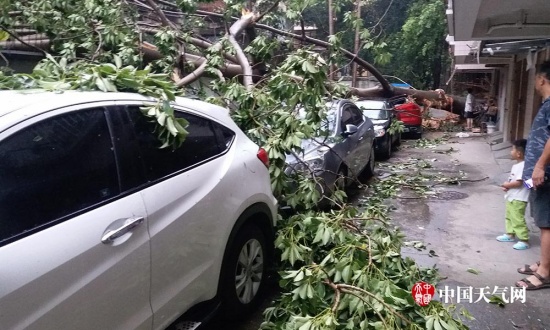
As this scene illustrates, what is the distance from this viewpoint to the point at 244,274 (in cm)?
377

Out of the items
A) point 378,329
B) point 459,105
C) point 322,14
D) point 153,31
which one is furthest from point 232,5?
point 322,14

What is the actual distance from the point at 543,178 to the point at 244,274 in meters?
2.59

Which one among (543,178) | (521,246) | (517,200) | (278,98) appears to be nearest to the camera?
(543,178)

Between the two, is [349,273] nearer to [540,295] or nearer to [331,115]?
[540,295]

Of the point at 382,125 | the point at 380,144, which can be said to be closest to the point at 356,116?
the point at 380,144

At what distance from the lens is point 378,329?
293 centimetres

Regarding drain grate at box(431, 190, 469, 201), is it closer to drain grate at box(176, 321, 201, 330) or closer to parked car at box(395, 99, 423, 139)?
drain grate at box(176, 321, 201, 330)

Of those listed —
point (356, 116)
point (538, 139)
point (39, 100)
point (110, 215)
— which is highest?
point (39, 100)

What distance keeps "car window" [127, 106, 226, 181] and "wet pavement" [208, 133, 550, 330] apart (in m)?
1.33

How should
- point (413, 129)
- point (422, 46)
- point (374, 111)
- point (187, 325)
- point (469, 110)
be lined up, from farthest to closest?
point (422, 46) < point (469, 110) < point (413, 129) < point (374, 111) < point (187, 325)

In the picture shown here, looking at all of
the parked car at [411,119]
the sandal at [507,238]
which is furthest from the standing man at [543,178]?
the parked car at [411,119]

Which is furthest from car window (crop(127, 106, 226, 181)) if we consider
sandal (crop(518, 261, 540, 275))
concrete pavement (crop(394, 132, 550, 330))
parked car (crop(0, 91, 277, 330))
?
sandal (crop(518, 261, 540, 275))

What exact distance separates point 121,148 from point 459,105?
21877mm

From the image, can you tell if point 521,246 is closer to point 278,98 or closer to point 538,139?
point 538,139
